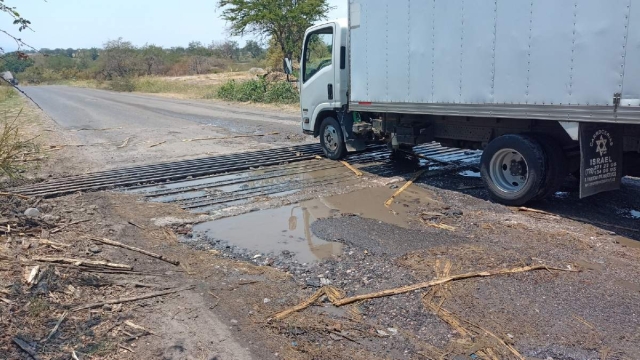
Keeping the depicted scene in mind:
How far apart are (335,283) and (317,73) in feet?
21.6

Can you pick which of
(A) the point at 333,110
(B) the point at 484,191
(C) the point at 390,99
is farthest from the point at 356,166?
(B) the point at 484,191

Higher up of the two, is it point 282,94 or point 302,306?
point 282,94

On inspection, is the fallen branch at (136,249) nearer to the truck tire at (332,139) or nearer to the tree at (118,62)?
the truck tire at (332,139)

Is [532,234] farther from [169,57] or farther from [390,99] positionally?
[169,57]

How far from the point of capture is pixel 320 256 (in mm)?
5527

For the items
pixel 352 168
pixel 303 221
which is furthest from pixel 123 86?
pixel 303 221

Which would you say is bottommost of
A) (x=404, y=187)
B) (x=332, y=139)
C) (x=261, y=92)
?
(x=404, y=187)

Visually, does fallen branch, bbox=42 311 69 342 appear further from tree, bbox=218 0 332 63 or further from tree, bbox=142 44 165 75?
tree, bbox=142 44 165 75

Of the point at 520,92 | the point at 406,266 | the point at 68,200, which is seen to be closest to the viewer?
the point at 406,266

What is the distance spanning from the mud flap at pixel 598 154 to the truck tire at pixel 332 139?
5150 mm

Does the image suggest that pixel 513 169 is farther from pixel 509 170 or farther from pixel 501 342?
pixel 501 342

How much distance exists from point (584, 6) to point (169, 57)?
66.3 metres

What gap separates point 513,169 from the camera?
7051mm

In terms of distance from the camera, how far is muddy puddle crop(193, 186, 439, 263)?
19.1ft
